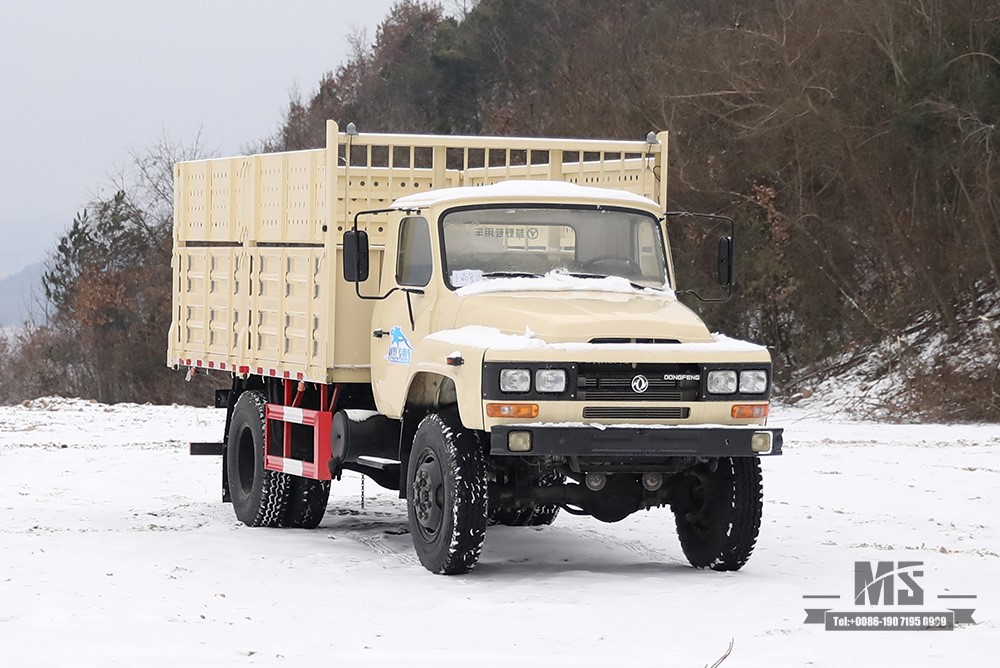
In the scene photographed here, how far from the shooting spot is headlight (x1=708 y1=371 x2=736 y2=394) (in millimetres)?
9859

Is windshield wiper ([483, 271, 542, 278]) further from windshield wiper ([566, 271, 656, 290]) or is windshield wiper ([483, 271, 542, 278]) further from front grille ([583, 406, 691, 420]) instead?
front grille ([583, 406, 691, 420])

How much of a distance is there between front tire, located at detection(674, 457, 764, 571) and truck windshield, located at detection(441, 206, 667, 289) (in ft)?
4.58

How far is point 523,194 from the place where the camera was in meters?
11.1

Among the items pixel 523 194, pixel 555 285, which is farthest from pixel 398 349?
pixel 523 194

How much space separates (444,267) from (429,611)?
9.12 ft

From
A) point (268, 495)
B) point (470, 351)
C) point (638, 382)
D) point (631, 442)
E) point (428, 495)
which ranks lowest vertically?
point (268, 495)

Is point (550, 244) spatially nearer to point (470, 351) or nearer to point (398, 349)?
point (398, 349)

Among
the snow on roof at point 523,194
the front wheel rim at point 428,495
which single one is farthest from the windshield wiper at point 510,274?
the front wheel rim at point 428,495

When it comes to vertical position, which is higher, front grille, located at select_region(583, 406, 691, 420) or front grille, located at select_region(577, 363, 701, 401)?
front grille, located at select_region(577, 363, 701, 401)

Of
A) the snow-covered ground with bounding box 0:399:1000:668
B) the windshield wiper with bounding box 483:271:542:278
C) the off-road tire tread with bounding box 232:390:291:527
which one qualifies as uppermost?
the windshield wiper with bounding box 483:271:542:278

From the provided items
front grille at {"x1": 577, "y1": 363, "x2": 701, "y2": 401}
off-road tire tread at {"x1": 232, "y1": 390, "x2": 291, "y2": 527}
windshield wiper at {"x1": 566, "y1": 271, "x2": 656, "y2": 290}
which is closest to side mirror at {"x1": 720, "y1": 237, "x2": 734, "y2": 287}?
windshield wiper at {"x1": 566, "y1": 271, "x2": 656, "y2": 290}

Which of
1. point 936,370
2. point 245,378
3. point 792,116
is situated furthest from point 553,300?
point 792,116

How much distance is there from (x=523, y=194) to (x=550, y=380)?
6.31 feet

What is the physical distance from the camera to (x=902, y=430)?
76.6 feet
